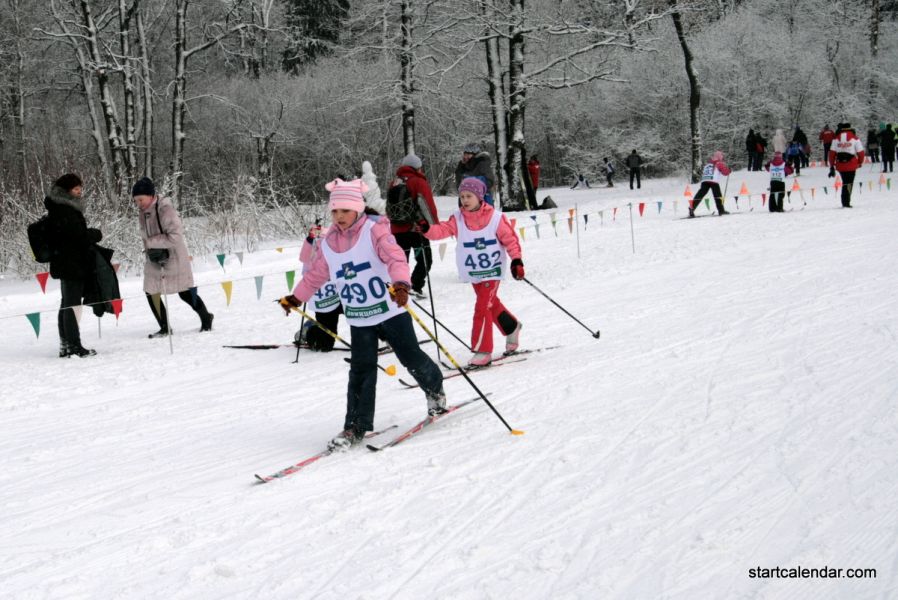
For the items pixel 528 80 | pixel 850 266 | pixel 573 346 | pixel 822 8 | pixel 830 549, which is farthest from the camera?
pixel 822 8

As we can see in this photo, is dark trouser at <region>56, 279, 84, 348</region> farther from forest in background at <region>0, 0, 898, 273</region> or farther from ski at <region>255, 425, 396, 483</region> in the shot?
forest in background at <region>0, 0, 898, 273</region>

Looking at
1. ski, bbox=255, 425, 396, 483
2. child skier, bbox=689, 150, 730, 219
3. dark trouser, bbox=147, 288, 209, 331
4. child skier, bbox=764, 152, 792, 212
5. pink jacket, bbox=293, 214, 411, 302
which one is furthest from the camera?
child skier, bbox=689, 150, 730, 219

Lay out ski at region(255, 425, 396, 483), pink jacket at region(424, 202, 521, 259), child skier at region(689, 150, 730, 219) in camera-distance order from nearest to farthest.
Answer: ski at region(255, 425, 396, 483) < pink jacket at region(424, 202, 521, 259) < child skier at region(689, 150, 730, 219)

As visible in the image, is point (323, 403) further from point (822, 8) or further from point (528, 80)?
point (822, 8)

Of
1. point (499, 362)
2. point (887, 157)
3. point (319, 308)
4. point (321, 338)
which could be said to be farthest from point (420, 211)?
point (887, 157)

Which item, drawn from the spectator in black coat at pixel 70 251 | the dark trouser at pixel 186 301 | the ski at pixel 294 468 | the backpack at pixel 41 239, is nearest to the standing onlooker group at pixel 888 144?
the dark trouser at pixel 186 301

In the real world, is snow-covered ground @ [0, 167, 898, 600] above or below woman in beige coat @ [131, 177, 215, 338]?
below

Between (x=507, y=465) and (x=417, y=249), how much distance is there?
19.2 feet

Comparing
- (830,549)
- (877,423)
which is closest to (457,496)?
(830,549)

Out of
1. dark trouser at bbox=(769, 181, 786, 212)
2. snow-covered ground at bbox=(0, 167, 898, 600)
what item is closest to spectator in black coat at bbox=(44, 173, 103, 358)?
snow-covered ground at bbox=(0, 167, 898, 600)

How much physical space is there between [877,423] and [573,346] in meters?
3.31

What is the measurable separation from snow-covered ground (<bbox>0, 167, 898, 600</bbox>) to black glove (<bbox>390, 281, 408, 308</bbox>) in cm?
94

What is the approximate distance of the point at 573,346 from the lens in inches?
304

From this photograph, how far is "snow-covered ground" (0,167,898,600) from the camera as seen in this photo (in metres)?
3.44
